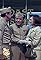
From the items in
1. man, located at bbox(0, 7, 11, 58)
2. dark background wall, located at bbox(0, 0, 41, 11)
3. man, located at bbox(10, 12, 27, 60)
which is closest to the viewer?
man, located at bbox(0, 7, 11, 58)

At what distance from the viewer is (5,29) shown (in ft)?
18.4

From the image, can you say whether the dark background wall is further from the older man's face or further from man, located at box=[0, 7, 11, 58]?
man, located at box=[0, 7, 11, 58]

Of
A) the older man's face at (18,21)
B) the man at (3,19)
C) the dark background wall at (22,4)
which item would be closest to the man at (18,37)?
the older man's face at (18,21)

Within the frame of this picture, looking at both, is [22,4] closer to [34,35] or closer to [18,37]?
[34,35]

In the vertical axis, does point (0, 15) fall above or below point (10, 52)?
above

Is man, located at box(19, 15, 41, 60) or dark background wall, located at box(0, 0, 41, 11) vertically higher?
man, located at box(19, 15, 41, 60)

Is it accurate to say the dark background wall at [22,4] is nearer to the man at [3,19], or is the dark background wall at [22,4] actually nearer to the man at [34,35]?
the man at [34,35]

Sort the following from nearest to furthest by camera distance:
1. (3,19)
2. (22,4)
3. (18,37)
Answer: (3,19)
(18,37)
(22,4)

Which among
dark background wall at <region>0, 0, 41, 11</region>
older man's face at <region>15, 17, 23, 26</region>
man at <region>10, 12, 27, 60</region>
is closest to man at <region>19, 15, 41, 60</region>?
man at <region>10, 12, 27, 60</region>

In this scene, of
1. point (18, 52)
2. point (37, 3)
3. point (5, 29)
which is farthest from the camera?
point (37, 3)

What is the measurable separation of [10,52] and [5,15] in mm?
625

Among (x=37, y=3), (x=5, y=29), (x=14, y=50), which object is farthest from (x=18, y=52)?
(x=37, y=3)

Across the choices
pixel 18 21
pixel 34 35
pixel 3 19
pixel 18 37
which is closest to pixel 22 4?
pixel 34 35

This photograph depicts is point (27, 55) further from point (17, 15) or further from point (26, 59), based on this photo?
point (17, 15)
